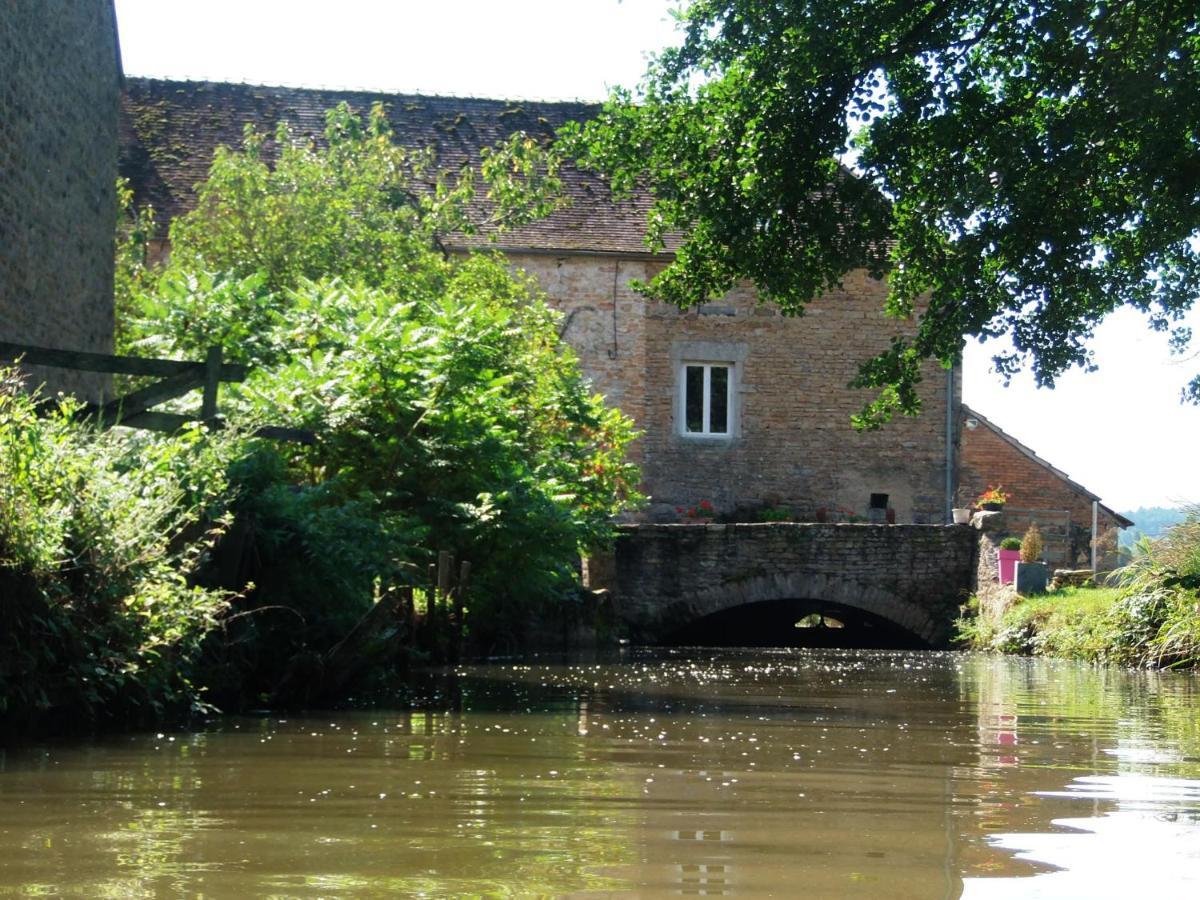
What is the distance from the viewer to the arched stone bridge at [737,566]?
2373 cm

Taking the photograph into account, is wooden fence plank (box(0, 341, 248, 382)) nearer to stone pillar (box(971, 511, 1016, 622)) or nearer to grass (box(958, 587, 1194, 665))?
grass (box(958, 587, 1194, 665))

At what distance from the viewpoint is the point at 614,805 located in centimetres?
531

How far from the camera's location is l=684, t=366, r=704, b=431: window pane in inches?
1080

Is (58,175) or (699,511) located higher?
(58,175)

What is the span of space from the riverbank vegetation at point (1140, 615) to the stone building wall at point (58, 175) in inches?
416

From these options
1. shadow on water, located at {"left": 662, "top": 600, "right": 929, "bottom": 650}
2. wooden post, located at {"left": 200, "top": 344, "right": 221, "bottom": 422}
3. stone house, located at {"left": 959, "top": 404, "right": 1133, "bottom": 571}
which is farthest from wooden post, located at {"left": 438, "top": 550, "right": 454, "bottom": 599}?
stone house, located at {"left": 959, "top": 404, "right": 1133, "bottom": 571}

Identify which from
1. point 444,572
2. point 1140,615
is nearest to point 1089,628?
point 1140,615

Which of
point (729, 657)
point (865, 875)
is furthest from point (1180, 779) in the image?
point (729, 657)

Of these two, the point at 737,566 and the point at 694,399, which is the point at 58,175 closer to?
the point at 737,566

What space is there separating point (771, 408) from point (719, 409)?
33.3 inches

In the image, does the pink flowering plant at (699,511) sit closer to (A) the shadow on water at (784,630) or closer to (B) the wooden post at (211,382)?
(A) the shadow on water at (784,630)

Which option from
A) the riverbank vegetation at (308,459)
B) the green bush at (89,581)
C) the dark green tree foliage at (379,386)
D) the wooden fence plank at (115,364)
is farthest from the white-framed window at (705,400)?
the green bush at (89,581)

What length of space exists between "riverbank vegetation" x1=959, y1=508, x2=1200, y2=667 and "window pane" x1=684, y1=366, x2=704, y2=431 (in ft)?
27.2

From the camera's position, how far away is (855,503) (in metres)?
27.5
